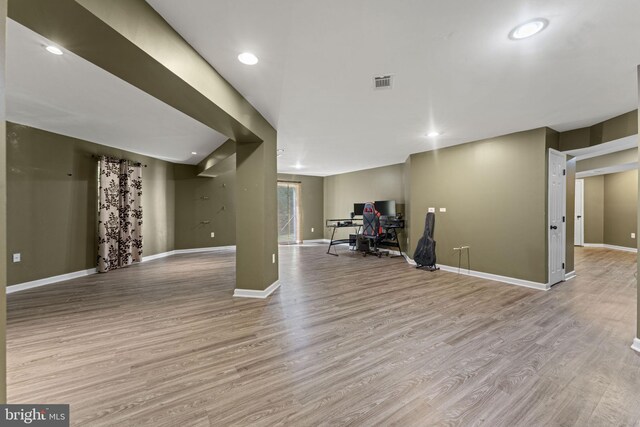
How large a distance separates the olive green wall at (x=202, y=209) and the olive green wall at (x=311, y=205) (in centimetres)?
226

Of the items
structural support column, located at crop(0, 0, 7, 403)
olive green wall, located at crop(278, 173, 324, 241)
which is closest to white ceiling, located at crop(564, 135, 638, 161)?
structural support column, located at crop(0, 0, 7, 403)

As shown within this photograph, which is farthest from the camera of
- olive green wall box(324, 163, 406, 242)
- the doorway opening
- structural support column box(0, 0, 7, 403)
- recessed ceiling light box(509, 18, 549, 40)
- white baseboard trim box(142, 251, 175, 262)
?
the doorway opening

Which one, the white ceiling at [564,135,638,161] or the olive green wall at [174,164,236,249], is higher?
the white ceiling at [564,135,638,161]

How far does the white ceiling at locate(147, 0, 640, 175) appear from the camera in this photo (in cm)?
150

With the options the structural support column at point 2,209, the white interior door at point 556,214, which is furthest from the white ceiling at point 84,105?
the white interior door at point 556,214

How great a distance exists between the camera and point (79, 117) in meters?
3.40

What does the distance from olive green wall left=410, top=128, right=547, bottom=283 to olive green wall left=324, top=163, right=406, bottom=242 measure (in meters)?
1.66

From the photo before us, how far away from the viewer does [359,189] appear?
7926 mm

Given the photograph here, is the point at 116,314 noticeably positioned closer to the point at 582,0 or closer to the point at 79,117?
Answer: the point at 79,117

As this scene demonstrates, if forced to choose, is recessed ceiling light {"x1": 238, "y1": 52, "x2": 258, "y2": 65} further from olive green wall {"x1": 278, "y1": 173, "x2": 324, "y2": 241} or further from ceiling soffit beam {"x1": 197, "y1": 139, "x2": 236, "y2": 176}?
olive green wall {"x1": 278, "y1": 173, "x2": 324, "y2": 241}

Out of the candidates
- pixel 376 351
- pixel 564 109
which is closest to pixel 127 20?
pixel 376 351

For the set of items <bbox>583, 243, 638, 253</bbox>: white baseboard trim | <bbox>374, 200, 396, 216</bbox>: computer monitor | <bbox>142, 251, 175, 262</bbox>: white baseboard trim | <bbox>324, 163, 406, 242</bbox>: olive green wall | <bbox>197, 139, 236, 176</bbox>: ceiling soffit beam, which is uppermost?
<bbox>197, 139, 236, 176</bbox>: ceiling soffit beam

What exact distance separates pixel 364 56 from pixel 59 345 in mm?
3491

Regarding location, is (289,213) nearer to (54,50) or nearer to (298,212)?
(298,212)
